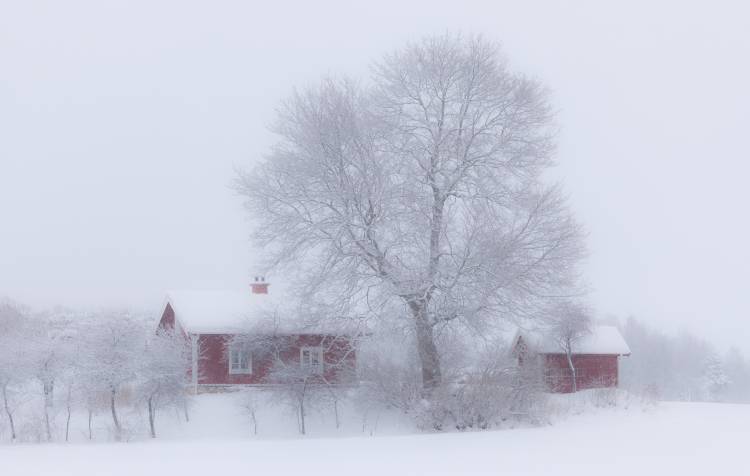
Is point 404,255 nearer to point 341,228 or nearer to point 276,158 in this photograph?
point 341,228

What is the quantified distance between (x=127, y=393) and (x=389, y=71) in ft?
42.2

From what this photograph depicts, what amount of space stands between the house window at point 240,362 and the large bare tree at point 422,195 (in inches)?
240

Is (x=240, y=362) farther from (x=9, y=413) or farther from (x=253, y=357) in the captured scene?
(x=9, y=413)

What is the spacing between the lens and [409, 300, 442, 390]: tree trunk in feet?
89.9

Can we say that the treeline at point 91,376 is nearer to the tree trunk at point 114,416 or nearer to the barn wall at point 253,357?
the tree trunk at point 114,416

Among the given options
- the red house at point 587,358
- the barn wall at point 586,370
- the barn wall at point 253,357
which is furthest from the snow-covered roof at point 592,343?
the barn wall at point 253,357

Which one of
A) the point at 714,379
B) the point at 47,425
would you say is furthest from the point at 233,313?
the point at 714,379

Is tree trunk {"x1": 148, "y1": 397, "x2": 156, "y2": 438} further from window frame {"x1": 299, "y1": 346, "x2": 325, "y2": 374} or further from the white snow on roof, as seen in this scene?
window frame {"x1": 299, "y1": 346, "x2": 325, "y2": 374}

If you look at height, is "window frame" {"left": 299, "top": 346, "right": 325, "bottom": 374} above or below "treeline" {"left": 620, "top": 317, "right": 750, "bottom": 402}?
above

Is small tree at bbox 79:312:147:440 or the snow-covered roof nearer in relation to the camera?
small tree at bbox 79:312:147:440

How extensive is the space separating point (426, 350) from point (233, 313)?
28.0 ft

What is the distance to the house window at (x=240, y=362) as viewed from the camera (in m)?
33.0

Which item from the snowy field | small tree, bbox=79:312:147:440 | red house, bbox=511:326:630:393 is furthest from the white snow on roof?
the snowy field

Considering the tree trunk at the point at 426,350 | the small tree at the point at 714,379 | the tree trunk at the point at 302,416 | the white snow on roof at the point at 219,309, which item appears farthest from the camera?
the small tree at the point at 714,379
